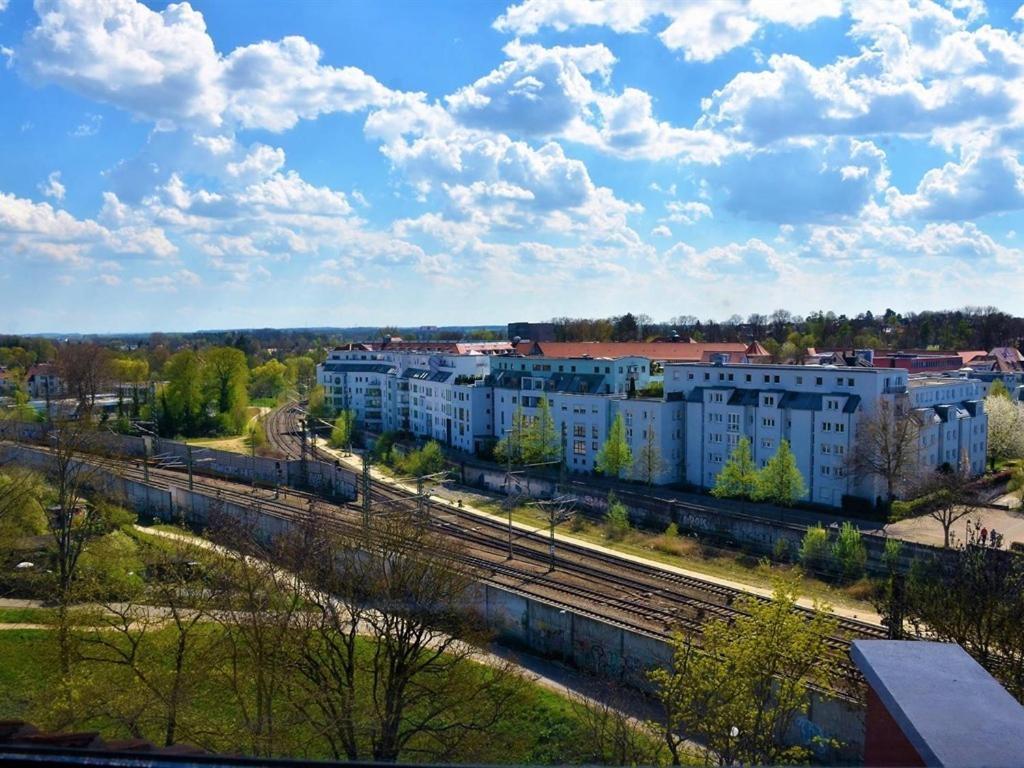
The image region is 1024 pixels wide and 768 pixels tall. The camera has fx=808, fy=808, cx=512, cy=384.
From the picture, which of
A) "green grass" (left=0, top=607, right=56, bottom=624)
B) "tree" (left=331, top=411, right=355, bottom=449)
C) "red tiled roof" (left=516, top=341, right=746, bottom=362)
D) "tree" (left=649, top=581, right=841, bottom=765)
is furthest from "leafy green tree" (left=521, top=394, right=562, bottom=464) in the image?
"tree" (left=649, top=581, right=841, bottom=765)

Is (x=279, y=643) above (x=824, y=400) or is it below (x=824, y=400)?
below

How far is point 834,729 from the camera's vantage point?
19500 millimetres

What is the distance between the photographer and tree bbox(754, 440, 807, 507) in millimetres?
40406

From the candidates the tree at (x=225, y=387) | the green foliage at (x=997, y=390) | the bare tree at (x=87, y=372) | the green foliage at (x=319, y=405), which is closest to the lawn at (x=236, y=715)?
the green foliage at (x=997, y=390)

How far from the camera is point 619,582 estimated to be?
31594 mm

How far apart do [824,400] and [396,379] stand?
138 feet

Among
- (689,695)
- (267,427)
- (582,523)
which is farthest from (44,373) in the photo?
(689,695)

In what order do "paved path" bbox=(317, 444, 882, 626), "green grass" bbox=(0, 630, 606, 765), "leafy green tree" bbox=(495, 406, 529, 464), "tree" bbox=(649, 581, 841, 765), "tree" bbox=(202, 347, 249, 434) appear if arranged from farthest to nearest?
"tree" bbox=(202, 347, 249, 434) → "leafy green tree" bbox=(495, 406, 529, 464) → "paved path" bbox=(317, 444, 882, 626) → "green grass" bbox=(0, 630, 606, 765) → "tree" bbox=(649, 581, 841, 765)

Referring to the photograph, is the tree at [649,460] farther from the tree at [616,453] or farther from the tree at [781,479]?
the tree at [781,479]

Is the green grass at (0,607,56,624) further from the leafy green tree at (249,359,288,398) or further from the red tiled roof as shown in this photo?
the leafy green tree at (249,359,288,398)

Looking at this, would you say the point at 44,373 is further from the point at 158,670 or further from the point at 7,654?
the point at 158,670

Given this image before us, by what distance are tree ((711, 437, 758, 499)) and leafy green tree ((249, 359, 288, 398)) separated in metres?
79.2

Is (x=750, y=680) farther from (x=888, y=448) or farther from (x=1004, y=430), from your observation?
(x=1004, y=430)

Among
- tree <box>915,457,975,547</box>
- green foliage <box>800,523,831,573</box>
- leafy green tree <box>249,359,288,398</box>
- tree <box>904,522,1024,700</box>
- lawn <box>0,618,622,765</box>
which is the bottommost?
lawn <box>0,618,622,765</box>
